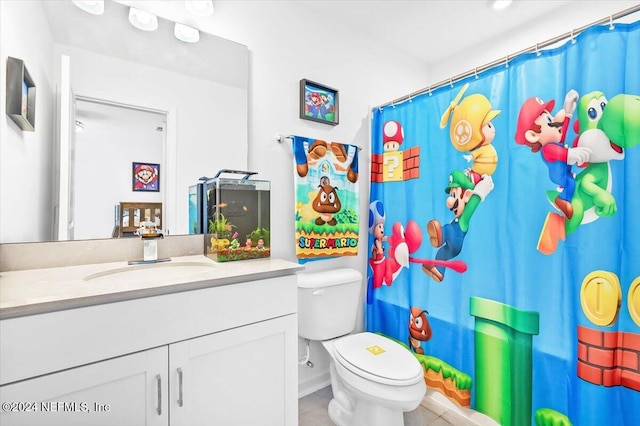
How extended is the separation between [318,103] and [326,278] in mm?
1108

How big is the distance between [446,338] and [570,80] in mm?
1367

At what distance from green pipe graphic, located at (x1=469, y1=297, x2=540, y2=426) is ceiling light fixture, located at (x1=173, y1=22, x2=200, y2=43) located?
1964mm

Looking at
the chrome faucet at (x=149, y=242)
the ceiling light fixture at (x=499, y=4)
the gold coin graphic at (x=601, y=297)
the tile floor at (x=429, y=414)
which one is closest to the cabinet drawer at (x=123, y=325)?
the chrome faucet at (x=149, y=242)

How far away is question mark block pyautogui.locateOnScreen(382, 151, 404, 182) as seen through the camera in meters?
1.92

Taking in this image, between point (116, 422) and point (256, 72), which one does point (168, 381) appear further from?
point (256, 72)

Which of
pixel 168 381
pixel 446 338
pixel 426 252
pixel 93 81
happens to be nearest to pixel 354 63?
pixel 426 252

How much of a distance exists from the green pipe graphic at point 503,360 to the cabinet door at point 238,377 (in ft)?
3.17

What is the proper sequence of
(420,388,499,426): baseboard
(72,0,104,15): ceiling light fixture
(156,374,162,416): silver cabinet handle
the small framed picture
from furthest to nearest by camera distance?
(420,388,499,426): baseboard → the small framed picture → (72,0,104,15): ceiling light fixture → (156,374,162,416): silver cabinet handle

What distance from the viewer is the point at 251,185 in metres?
1.42

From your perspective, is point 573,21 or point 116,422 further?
point 573,21

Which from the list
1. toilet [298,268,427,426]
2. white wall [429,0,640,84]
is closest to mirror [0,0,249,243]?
toilet [298,268,427,426]

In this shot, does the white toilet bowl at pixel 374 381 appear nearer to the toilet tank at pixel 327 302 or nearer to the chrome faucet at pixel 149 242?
the toilet tank at pixel 327 302

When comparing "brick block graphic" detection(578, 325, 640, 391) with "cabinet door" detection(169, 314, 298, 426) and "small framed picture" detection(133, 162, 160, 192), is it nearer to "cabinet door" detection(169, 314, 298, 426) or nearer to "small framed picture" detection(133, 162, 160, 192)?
"cabinet door" detection(169, 314, 298, 426)

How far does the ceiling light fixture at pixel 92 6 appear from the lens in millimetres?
1225
